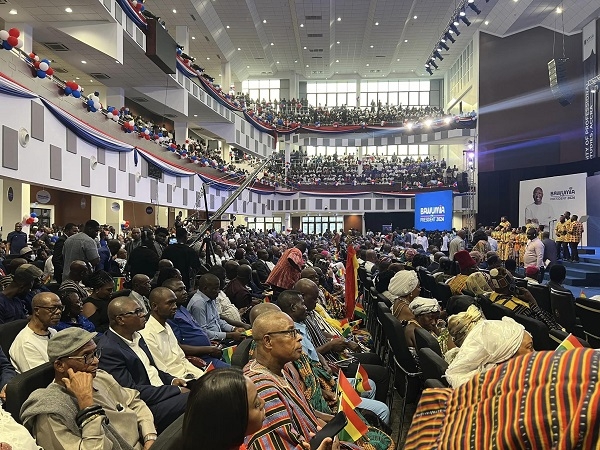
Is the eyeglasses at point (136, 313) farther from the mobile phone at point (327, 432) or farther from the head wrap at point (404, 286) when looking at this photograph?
the head wrap at point (404, 286)

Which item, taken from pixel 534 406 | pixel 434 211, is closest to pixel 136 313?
pixel 534 406

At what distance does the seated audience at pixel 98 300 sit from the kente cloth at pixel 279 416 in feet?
6.54

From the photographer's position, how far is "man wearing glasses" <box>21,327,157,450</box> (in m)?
1.89

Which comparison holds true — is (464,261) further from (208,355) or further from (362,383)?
(208,355)

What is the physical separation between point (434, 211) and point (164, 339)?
1336 cm

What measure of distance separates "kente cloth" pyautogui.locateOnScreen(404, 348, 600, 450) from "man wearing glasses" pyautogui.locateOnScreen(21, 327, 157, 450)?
1.40m

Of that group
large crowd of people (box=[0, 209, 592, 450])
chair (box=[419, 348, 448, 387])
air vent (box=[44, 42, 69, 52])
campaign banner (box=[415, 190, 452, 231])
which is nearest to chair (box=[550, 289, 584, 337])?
large crowd of people (box=[0, 209, 592, 450])

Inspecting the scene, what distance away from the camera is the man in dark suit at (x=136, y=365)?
2559 mm

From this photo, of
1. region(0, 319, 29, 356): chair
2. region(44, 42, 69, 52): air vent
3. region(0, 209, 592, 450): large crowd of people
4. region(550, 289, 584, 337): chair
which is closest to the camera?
region(0, 209, 592, 450): large crowd of people

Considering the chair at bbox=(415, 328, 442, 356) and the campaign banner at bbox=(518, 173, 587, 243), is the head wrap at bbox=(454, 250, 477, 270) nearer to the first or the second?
the chair at bbox=(415, 328, 442, 356)

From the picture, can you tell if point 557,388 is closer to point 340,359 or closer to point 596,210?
point 340,359

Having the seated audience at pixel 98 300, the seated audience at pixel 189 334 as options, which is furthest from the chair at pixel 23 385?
the seated audience at pixel 98 300

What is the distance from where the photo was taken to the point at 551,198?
15539 millimetres

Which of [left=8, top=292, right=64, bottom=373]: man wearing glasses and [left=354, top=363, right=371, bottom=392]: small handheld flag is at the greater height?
Answer: [left=8, top=292, right=64, bottom=373]: man wearing glasses
